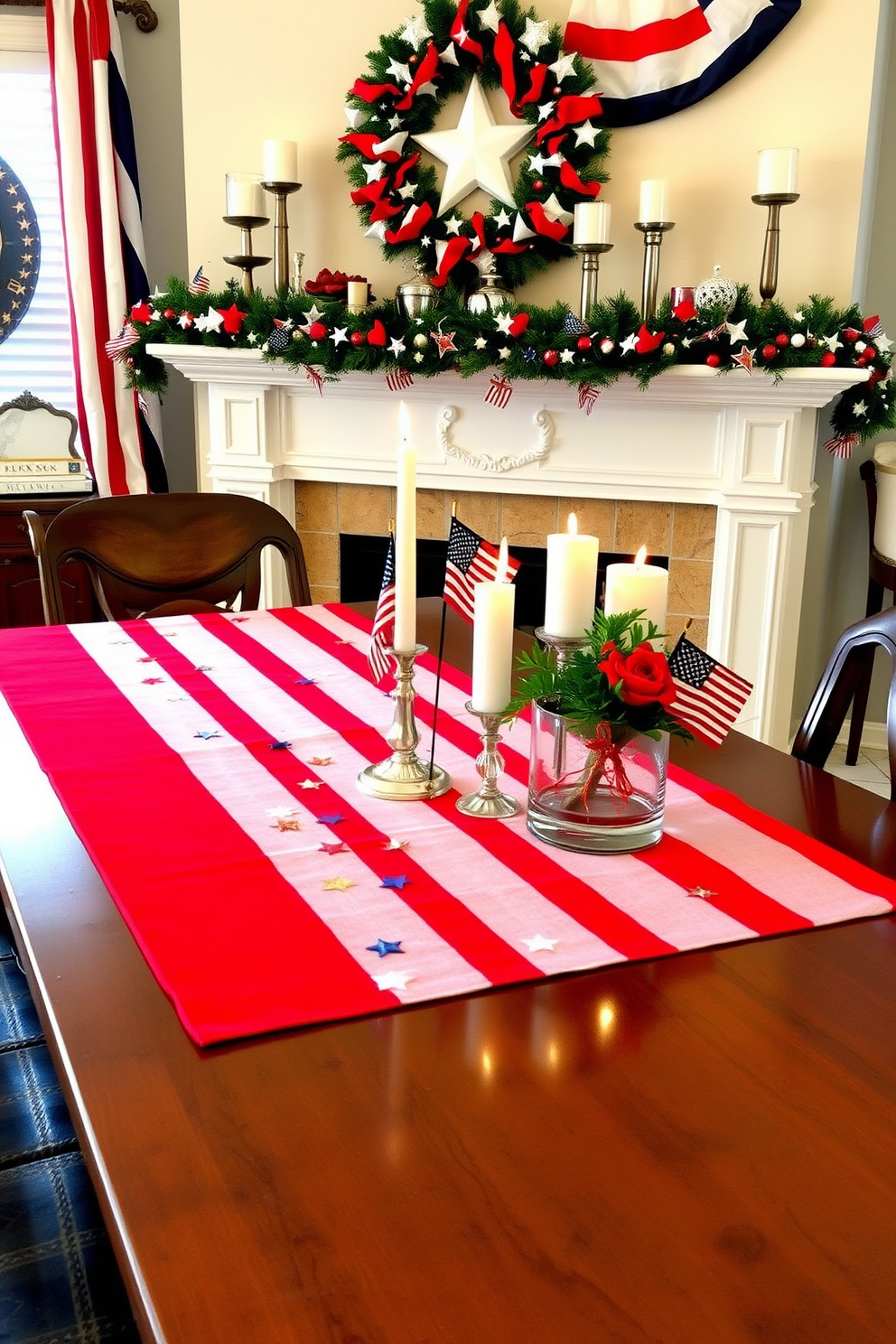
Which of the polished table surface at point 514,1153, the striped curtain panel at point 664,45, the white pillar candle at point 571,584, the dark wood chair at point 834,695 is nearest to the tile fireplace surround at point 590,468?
the striped curtain panel at point 664,45

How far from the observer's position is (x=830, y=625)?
148 inches

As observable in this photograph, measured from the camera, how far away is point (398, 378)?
10.8 feet

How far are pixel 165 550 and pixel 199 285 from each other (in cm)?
172

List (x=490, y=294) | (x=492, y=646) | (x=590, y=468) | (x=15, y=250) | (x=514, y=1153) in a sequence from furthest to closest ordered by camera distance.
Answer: (x=15, y=250), (x=590, y=468), (x=490, y=294), (x=492, y=646), (x=514, y=1153)

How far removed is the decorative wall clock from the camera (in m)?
3.99

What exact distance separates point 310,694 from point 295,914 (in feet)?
1.98

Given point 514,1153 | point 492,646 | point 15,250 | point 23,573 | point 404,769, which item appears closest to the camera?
point 514,1153

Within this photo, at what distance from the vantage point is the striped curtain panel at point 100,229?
373 centimetres

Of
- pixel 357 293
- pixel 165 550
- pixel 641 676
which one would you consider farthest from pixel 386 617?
pixel 357 293

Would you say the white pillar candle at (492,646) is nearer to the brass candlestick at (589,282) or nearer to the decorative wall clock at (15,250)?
the brass candlestick at (589,282)

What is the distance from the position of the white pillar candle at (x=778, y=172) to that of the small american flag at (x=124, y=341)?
185 cm

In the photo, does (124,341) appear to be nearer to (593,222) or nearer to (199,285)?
(199,285)

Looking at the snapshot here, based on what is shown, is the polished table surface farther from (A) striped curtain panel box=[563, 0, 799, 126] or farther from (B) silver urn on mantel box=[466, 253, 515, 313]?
(A) striped curtain panel box=[563, 0, 799, 126]

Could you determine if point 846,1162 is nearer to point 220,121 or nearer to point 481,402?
point 481,402
